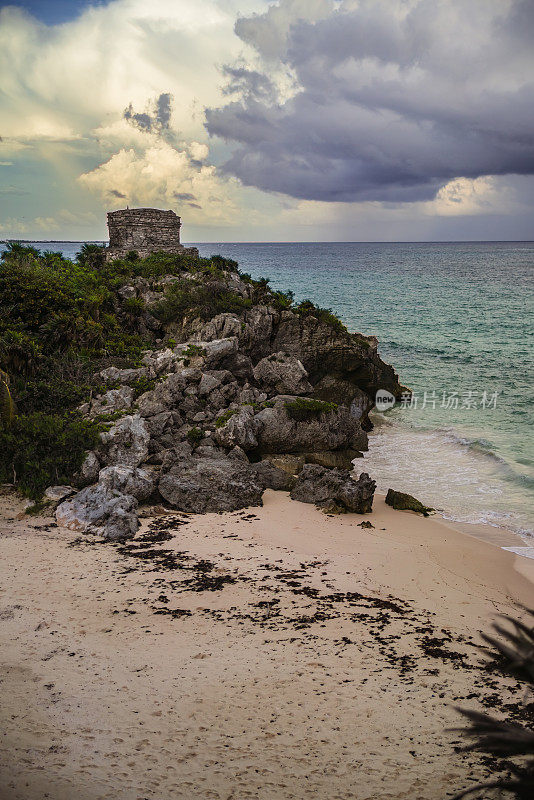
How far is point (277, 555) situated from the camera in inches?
422

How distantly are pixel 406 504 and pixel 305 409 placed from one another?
4.39 metres

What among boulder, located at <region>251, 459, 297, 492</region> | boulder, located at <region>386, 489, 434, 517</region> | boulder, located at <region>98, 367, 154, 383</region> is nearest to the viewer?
boulder, located at <region>386, 489, 434, 517</region>

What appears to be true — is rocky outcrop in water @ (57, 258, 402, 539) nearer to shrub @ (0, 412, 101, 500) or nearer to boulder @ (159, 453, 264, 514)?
boulder @ (159, 453, 264, 514)

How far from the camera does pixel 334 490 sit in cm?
1367

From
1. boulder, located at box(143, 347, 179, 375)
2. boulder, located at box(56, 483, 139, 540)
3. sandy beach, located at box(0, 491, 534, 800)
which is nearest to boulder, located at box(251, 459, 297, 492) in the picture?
sandy beach, located at box(0, 491, 534, 800)

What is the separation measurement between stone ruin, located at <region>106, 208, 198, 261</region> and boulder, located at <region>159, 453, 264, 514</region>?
53.4 ft

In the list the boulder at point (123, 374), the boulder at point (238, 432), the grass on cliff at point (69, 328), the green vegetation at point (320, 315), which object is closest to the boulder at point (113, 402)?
the grass on cliff at point (69, 328)

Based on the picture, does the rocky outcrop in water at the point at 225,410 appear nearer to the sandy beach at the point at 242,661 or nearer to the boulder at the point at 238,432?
the boulder at the point at 238,432

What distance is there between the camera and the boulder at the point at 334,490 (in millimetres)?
13219

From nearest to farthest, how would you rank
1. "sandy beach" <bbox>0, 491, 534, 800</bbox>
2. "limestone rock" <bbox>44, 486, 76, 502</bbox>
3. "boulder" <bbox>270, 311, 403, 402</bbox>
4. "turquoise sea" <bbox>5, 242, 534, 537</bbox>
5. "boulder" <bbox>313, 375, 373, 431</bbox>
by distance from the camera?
"sandy beach" <bbox>0, 491, 534, 800</bbox>, "limestone rock" <bbox>44, 486, 76, 502</bbox>, "turquoise sea" <bbox>5, 242, 534, 537</bbox>, "boulder" <bbox>313, 375, 373, 431</bbox>, "boulder" <bbox>270, 311, 403, 402</bbox>

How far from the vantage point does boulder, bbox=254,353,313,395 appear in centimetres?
1870

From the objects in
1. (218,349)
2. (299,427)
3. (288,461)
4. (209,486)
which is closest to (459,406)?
(299,427)

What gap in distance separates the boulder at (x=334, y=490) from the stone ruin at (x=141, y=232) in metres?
16.9

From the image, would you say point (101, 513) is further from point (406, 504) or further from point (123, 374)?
point (406, 504)
